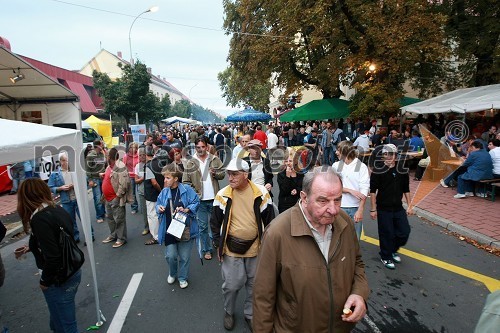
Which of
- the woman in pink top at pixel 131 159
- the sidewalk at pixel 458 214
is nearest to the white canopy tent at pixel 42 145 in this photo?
the woman in pink top at pixel 131 159

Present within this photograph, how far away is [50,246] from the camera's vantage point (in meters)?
2.62

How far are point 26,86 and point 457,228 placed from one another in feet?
35.7

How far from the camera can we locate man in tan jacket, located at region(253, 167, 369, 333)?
1.85 meters

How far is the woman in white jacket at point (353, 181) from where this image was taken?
14.0ft

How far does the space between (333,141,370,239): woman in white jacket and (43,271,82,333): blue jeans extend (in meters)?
3.54

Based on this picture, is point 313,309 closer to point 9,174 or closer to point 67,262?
point 67,262

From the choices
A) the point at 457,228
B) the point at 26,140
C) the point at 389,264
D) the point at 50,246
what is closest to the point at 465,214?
the point at 457,228

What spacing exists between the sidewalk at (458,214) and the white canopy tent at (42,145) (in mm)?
4988

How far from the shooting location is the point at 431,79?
1627 centimetres

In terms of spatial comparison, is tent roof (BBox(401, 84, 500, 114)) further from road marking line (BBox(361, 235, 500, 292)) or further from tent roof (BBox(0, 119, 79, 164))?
tent roof (BBox(0, 119, 79, 164))

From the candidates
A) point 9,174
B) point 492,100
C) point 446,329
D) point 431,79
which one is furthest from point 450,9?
point 9,174

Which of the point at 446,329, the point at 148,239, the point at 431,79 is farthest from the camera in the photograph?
the point at 431,79

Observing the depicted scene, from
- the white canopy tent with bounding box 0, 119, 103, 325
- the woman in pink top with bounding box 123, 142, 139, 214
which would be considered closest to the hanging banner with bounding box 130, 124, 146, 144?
the woman in pink top with bounding box 123, 142, 139, 214

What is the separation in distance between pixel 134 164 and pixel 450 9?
1618cm
